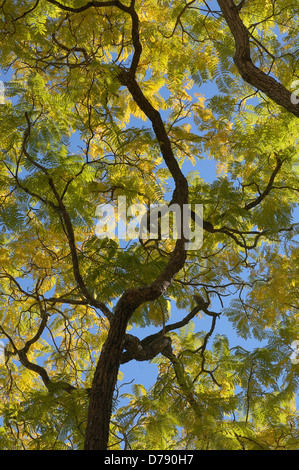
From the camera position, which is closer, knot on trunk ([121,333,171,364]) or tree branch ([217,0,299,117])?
tree branch ([217,0,299,117])

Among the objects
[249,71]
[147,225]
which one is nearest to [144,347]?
[147,225]

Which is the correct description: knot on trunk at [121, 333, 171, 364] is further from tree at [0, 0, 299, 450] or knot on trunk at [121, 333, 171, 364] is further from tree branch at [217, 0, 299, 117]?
tree branch at [217, 0, 299, 117]

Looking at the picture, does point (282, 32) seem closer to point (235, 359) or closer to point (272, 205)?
point (272, 205)

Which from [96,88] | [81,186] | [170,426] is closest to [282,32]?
[96,88]

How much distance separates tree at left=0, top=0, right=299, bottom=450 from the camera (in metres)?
Result: 5.14

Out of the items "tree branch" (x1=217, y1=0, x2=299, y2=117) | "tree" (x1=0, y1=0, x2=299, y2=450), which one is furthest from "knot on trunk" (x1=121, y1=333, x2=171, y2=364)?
"tree branch" (x1=217, y1=0, x2=299, y2=117)

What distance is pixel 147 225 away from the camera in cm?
645

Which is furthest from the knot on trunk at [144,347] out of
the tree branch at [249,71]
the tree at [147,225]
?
the tree branch at [249,71]

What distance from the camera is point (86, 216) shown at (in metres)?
6.34

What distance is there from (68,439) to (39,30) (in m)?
4.47

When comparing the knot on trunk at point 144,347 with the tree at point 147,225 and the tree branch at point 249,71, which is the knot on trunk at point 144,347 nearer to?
the tree at point 147,225

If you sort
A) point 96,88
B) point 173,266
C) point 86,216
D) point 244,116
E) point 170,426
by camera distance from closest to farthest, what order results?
point 170,426
point 173,266
point 96,88
point 86,216
point 244,116

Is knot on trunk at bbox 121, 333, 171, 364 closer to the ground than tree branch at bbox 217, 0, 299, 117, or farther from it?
closer to the ground

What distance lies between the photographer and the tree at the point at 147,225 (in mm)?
5137
